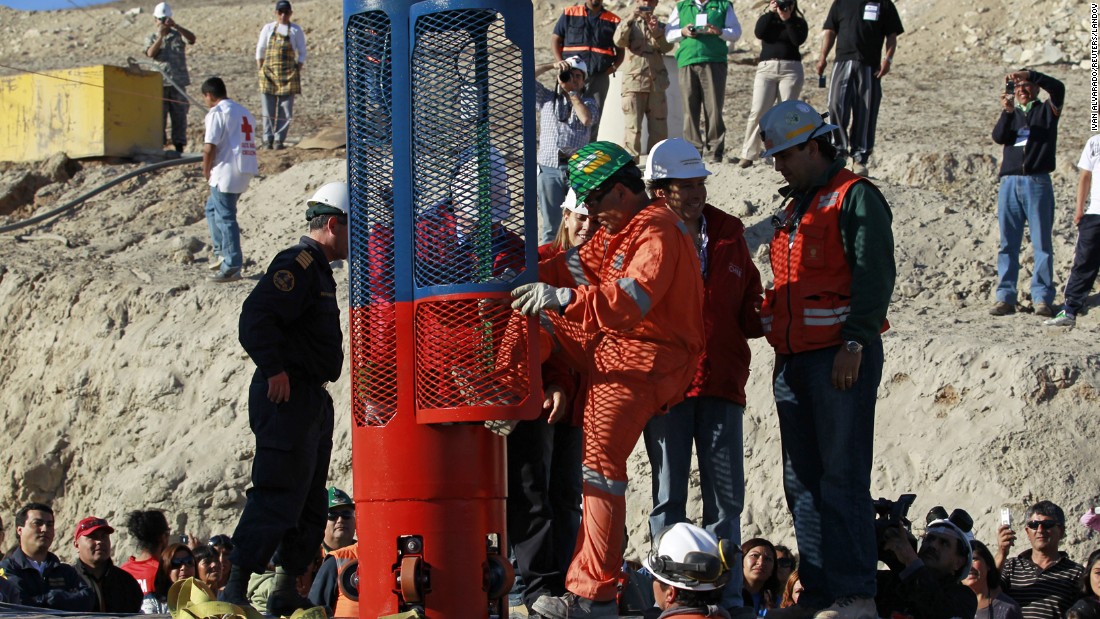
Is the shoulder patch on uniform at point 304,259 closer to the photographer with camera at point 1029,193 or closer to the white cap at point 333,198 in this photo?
the white cap at point 333,198

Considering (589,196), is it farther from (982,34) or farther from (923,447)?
(982,34)

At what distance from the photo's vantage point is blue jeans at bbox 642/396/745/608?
7.00 m

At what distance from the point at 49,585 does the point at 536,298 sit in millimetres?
3924

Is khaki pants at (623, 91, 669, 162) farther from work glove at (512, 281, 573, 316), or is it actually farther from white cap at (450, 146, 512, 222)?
work glove at (512, 281, 573, 316)

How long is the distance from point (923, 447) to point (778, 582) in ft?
9.24

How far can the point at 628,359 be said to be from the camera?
6254 mm

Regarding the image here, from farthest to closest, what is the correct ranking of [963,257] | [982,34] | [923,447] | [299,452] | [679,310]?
[982,34]
[963,257]
[923,447]
[299,452]
[679,310]

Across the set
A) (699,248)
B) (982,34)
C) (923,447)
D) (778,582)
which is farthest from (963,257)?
(982,34)

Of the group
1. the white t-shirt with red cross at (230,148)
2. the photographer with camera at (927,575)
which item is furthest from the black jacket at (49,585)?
the white t-shirt with red cross at (230,148)

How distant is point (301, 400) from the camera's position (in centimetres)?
711

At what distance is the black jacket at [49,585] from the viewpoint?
8047 millimetres

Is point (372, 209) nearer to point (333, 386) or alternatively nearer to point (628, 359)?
point (628, 359)

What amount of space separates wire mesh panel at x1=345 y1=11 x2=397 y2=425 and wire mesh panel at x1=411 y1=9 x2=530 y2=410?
16cm

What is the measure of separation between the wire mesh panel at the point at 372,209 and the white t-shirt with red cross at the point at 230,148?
7738 millimetres
